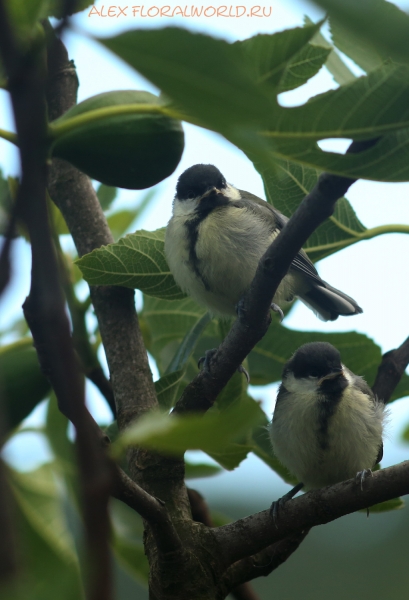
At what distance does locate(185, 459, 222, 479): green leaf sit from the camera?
2080mm

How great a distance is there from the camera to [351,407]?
273 cm

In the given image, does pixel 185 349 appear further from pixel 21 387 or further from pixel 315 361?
pixel 315 361

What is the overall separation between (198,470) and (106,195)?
1.09 m

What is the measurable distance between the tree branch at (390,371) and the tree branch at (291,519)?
73 centimetres

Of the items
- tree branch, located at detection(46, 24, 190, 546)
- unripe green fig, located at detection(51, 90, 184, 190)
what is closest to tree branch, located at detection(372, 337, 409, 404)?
tree branch, located at detection(46, 24, 190, 546)

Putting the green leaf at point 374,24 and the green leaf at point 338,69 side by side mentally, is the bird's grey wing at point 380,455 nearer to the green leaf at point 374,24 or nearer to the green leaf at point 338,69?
the green leaf at point 338,69

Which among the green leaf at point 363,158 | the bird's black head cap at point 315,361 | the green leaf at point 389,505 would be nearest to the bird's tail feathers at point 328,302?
the bird's black head cap at point 315,361

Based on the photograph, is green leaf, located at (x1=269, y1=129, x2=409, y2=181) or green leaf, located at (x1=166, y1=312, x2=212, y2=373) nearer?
green leaf, located at (x1=269, y1=129, x2=409, y2=181)

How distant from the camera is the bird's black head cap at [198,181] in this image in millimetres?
3258

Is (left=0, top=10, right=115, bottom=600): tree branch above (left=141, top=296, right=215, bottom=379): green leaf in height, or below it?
below

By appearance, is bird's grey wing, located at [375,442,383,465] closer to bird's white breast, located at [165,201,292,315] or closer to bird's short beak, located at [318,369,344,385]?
bird's short beak, located at [318,369,344,385]

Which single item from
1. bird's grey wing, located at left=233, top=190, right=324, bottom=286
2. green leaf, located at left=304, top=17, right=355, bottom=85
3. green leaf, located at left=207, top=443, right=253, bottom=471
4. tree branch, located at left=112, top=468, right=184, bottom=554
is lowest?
tree branch, located at left=112, top=468, right=184, bottom=554

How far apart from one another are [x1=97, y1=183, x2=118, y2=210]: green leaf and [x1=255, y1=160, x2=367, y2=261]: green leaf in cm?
63

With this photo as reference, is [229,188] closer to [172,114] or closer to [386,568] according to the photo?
[172,114]
